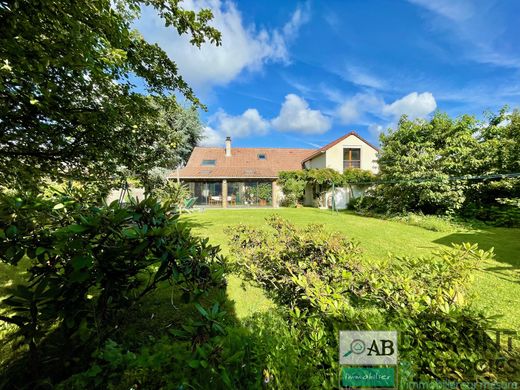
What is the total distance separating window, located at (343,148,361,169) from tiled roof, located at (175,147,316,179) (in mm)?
5513

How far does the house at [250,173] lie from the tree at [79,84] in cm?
1881

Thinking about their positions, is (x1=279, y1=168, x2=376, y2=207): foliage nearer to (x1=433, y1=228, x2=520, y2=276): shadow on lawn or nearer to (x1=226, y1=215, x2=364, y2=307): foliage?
(x1=433, y1=228, x2=520, y2=276): shadow on lawn

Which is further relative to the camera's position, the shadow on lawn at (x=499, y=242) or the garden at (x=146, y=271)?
the shadow on lawn at (x=499, y=242)

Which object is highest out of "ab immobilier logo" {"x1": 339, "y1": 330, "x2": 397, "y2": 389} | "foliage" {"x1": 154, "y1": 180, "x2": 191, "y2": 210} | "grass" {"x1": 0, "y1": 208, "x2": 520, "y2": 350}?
"foliage" {"x1": 154, "y1": 180, "x2": 191, "y2": 210}

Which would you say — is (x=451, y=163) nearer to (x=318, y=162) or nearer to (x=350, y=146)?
(x=350, y=146)

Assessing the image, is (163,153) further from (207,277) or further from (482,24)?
(482,24)

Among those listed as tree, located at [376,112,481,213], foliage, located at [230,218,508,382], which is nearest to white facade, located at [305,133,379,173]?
tree, located at [376,112,481,213]

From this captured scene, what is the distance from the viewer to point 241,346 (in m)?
1.48

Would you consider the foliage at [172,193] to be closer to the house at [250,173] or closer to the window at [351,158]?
the house at [250,173]

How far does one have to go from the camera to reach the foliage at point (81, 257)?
1.26m

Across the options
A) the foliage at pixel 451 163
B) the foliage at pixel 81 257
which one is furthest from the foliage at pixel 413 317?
the foliage at pixel 451 163

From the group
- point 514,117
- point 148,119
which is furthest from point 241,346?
point 514,117

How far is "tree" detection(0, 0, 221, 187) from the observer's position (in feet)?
8.03

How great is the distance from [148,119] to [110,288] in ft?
11.8
